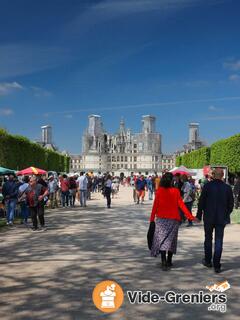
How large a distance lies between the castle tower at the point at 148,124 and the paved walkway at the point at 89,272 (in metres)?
154

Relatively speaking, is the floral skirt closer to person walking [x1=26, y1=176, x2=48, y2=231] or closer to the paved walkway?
the paved walkway

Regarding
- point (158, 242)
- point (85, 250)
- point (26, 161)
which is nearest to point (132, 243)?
point (85, 250)

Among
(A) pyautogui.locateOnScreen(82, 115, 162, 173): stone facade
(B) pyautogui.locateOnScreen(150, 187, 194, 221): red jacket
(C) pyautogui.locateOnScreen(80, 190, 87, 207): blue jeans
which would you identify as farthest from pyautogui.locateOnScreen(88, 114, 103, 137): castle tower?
(B) pyautogui.locateOnScreen(150, 187, 194, 221): red jacket

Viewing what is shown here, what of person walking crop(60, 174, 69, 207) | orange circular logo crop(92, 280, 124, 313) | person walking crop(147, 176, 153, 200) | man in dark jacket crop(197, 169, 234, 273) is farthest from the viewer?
person walking crop(147, 176, 153, 200)

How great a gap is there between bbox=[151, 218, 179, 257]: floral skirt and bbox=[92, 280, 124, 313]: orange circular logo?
4.65ft

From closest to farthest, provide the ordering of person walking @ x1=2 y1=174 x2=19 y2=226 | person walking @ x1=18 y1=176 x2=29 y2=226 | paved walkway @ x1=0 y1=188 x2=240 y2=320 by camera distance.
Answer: paved walkway @ x1=0 y1=188 x2=240 y2=320 → person walking @ x1=18 y1=176 x2=29 y2=226 → person walking @ x1=2 y1=174 x2=19 y2=226

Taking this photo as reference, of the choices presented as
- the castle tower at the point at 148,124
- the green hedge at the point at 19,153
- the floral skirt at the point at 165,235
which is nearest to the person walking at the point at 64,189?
the green hedge at the point at 19,153

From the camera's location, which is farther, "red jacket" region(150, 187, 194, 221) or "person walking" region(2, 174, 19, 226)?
"person walking" region(2, 174, 19, 226)

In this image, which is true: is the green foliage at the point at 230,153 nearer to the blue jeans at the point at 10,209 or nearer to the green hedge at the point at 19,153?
the green hedge at the point at 19,153

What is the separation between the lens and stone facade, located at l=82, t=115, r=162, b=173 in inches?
6294

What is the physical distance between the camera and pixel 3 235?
13.0 meters

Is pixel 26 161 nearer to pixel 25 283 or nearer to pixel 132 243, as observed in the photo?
pixel 132 243

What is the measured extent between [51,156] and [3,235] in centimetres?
5125

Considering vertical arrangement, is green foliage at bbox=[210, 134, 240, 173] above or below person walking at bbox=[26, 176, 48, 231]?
above
